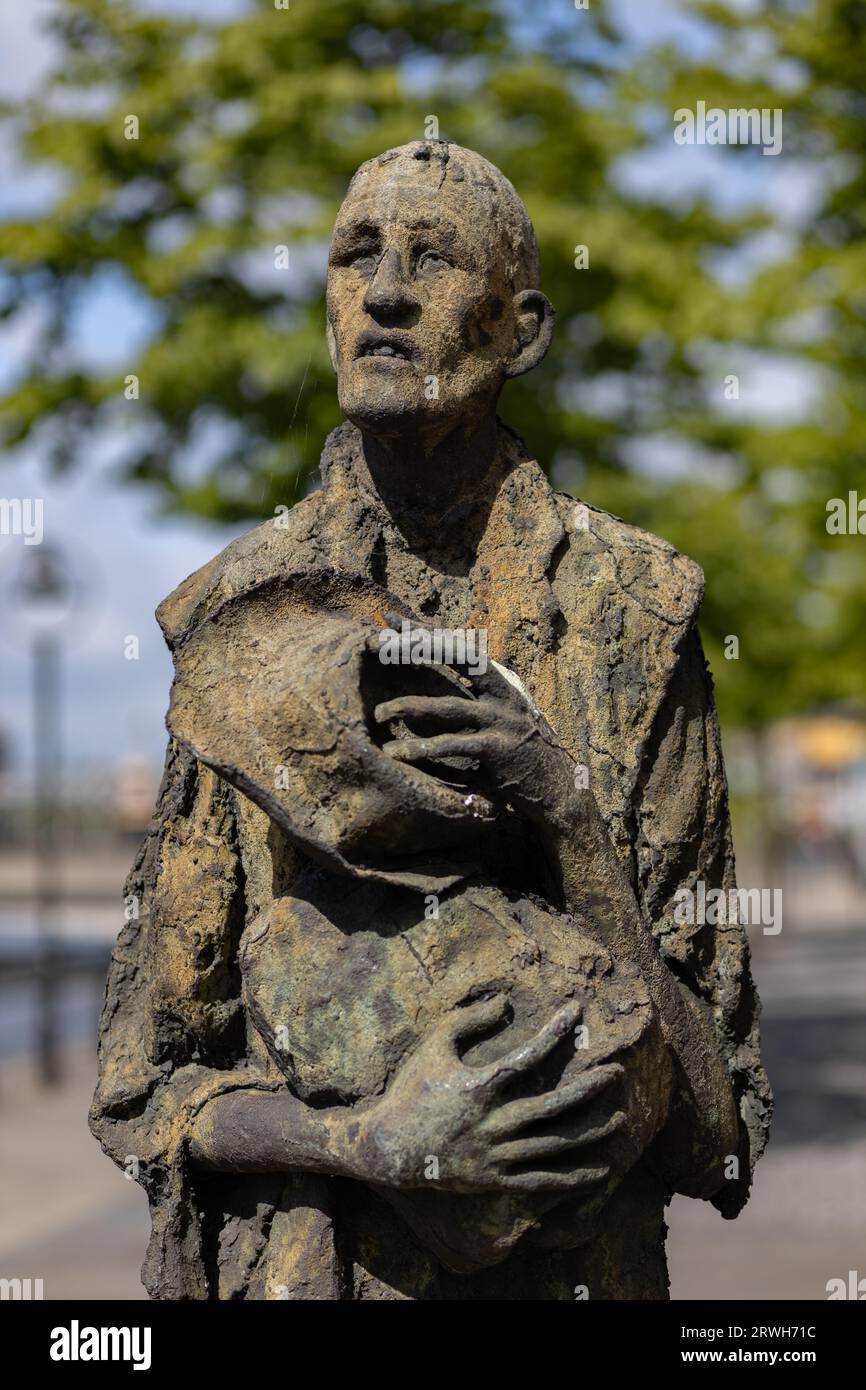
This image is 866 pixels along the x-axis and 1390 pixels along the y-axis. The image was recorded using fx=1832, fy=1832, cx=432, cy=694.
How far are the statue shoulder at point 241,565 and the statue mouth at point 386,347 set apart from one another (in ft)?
1.03

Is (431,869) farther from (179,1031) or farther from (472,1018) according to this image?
(179,1031)

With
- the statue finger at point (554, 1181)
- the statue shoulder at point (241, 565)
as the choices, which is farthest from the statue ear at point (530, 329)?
the statue finger at point (554, 1181)

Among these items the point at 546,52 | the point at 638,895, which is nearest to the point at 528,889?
the point at 638,895

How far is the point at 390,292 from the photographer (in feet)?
9.70

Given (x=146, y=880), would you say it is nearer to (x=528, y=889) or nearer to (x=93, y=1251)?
(x=528, y=889)

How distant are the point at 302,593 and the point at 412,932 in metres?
0.54

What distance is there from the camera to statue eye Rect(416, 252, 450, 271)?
9.89 feet

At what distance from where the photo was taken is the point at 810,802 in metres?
39.0

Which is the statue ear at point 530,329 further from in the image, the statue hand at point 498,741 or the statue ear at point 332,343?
the statue hand at point 498,741

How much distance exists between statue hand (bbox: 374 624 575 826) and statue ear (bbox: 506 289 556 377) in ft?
2.13

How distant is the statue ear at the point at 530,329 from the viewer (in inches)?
125

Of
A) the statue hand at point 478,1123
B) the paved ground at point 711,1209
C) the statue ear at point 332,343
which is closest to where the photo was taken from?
the statue hand at point 478,1123

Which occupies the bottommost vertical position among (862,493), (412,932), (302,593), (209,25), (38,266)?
(412,932)

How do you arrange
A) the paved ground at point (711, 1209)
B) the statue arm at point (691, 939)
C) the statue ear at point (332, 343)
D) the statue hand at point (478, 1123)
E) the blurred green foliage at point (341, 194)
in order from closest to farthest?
the statue hand at point (478, 1123), the statue arm at point (691, 939), the statue ear at point (332, 343), the paved ground at point (711, 1209), the blurred green foliage at point (341, 194)
